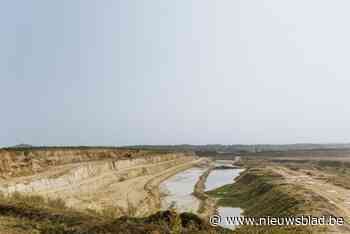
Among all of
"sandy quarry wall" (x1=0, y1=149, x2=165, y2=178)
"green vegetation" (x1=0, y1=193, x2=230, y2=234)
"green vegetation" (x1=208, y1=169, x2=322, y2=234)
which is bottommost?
"green vegetation" (x1=208, y1=169, x2=322, y2=234)

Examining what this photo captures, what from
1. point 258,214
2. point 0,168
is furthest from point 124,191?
point 258,214

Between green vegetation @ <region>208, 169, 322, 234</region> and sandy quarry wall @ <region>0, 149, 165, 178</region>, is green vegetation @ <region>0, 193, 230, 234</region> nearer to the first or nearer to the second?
green vegetation @ <region>208, 169, 322, 234</region>

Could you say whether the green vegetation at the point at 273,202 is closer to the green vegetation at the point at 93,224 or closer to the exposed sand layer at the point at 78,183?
the green vegetation at the point at 93,224

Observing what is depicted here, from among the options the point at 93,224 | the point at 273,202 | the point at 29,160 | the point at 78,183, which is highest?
the point at 29,160

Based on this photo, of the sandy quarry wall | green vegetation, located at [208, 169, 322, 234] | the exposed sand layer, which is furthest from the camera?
the sandy quarry wall

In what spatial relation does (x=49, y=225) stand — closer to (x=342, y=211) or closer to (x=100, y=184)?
(x=342, y=211)

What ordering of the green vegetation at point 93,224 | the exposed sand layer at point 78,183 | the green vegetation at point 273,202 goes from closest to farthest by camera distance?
the green vegetation at point 93,224, the green vegetation at point 273,202, the exposed sand layer at point 78,183

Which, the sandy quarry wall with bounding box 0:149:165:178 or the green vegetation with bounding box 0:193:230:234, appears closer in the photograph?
the green vegetation with bounding box 0:193:230:234

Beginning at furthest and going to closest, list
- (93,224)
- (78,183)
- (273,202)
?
Answer: (78,183) → (273,202) → (93,224)

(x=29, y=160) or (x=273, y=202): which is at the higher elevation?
(x=29, y=160)

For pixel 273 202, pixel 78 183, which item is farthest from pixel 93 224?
pixel 78 183

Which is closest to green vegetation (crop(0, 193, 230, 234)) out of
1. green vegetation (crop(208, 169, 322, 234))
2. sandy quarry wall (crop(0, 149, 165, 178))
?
green vegetation (crop(208, 169, 322, 234))

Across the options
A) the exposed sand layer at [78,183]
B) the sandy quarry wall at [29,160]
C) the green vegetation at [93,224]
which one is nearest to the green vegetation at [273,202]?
the green vegetation at [93,224]

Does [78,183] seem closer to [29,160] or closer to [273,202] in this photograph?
[29,160]
